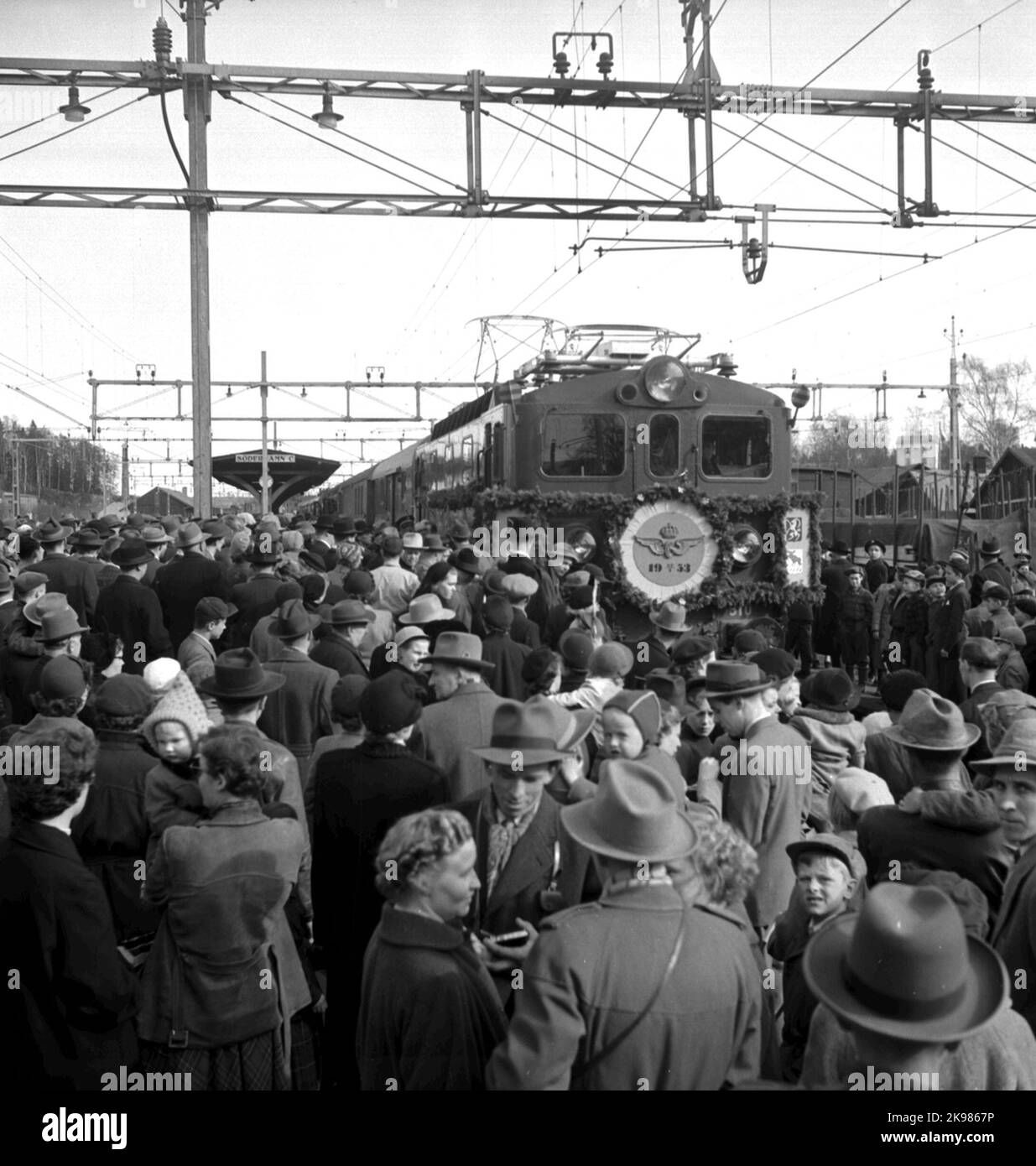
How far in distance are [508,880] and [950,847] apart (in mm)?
1341

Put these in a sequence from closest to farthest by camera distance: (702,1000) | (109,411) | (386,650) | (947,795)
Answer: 1. (702,1000)
2. (947,795)
3. (386,650)
4. (109,411)

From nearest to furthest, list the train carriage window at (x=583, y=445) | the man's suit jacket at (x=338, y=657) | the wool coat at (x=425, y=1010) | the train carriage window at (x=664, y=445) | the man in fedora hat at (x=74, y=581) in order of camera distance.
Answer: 1. the wool coat at (x=425, y=1010)
2. the man's suit jacket at (x=338, y=657)
3. the man in fedora hat at (x=74, y=581)
4. the train carriage window at (x=583, y=445)
5. the train carriage window at (x=664, y=445)

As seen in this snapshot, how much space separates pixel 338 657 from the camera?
22.6 ft

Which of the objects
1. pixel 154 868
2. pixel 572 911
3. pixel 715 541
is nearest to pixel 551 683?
pixel 154 868

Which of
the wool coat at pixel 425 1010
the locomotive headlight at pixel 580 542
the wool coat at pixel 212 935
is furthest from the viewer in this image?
the locomotive headlight at pixel 580 542

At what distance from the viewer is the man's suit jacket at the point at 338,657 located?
685 cm

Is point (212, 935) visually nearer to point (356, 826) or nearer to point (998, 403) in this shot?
point (356, 826)

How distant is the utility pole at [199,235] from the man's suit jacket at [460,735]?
8453 millimetres

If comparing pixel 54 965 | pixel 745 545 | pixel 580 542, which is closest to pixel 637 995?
pixel 54 965

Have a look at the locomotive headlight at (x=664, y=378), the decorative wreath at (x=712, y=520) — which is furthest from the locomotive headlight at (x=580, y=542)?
the locomotive headlight at (x=664, y=378)

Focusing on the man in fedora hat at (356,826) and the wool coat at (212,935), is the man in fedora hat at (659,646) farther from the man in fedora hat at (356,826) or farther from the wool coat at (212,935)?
the wool coat at (212,935)
